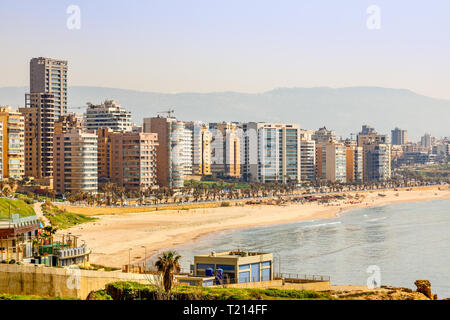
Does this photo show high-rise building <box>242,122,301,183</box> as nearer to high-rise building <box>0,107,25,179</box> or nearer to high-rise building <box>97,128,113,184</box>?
high-rise building <box>97,128,113,184</box>

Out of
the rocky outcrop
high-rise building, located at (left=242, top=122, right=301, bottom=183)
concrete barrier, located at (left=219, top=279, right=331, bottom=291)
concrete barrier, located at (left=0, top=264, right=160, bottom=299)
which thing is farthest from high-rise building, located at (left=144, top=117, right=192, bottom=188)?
concrete barrier, located at (left=0, top=264, right=160, bottom=299)

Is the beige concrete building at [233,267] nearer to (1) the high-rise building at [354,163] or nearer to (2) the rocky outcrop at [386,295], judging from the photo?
(2) the rocky outcrop at [386,295]

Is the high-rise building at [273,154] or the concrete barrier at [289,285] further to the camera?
the high-rise building at [273,154]

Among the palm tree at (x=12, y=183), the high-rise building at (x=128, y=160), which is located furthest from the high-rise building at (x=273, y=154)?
the palm tree at (x=12, y=183)

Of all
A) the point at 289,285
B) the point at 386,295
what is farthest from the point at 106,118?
the point at 386,295

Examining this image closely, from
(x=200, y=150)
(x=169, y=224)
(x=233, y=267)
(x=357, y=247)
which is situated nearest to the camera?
(x=233, y=267)

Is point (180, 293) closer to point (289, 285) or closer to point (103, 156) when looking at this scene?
point (289, 285)
